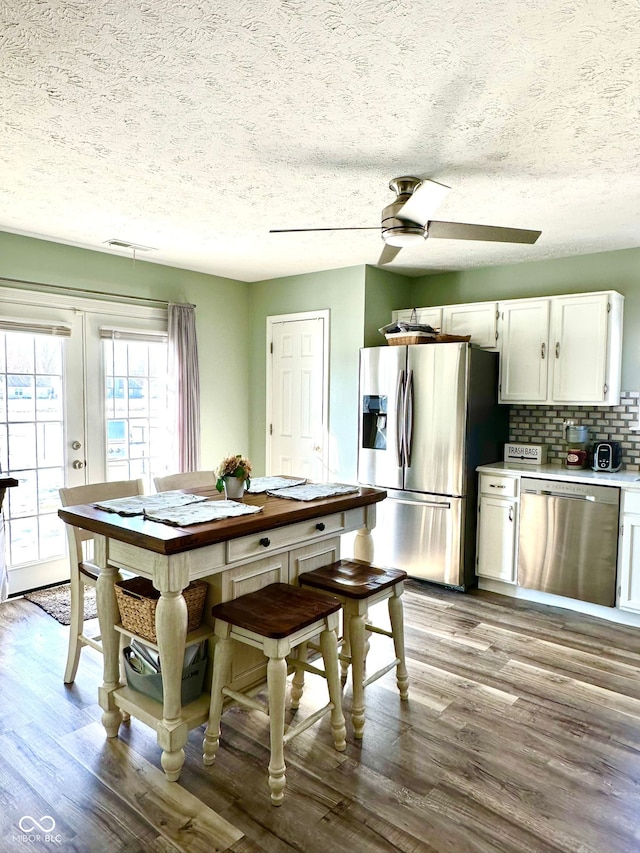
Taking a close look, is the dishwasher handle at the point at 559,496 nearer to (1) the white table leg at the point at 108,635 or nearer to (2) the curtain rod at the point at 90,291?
(1) the white table leg at the point at 108,635

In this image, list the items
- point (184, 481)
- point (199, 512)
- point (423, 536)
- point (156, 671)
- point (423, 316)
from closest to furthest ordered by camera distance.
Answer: point (156, 671) → point (199, 512) → point (184, 481) → point (423, 536) → point (423, 316)

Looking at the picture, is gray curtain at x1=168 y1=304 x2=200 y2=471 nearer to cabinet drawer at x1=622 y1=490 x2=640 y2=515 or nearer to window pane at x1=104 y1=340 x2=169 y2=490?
window pane at x1=104 y1=340 x2=169 y2=490

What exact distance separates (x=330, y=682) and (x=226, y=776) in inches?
20.7

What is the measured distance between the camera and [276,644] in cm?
207

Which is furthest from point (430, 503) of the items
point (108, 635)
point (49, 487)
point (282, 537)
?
point (49, 487)

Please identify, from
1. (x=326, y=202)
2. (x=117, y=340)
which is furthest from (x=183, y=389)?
(x=326, y=202)

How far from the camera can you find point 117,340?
4.55 m

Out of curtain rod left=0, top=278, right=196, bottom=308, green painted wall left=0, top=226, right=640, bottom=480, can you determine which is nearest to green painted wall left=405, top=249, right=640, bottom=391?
green painted wall left=0, top=226, right=640, bottom=480

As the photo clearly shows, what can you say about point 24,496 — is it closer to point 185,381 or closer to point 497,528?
point 185,381

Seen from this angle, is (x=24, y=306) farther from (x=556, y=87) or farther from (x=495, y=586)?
(x=495, y=586)

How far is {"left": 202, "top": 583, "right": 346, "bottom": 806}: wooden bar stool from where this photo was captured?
2.08 meters

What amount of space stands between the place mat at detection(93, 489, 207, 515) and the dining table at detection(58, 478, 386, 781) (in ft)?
0.11

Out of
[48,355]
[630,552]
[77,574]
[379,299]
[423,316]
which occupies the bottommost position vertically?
[630,552]

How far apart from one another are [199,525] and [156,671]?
66 centimetres
